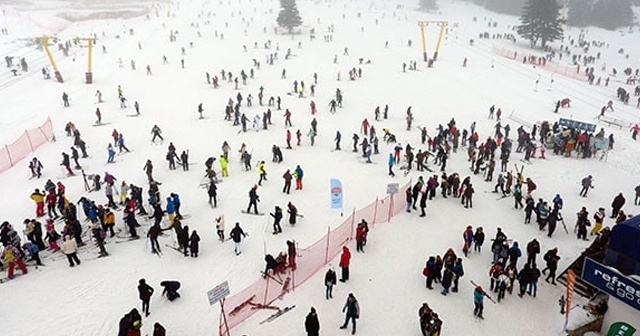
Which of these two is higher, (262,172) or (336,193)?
(336,193)

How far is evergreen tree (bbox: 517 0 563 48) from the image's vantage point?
61.0 meters

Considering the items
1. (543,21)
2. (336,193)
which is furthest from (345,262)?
(543,21)

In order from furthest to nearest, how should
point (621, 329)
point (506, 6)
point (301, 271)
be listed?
point (506, 6) < point (301, 271) < point (621, 329)

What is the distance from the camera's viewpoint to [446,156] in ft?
74.9

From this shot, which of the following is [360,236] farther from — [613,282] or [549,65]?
[549,65]

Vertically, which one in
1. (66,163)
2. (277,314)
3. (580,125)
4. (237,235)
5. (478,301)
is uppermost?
(580,125)

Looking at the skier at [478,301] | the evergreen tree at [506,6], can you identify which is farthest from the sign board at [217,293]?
the evergreen tree at [506,6]

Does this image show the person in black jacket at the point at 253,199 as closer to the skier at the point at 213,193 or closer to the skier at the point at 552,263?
the skier at the point at 213,193

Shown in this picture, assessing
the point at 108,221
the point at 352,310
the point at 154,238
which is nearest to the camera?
the point at 352,310

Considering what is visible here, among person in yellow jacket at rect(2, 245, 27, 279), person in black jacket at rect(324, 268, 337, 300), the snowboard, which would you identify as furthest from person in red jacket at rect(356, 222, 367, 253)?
person in yellow jacket at rect(2, 245, 27, 279)

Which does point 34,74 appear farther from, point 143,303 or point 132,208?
point 143,303

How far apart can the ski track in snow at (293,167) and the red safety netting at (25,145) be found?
0.64 metres

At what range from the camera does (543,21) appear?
2409 inches

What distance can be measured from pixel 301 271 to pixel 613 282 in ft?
28.6
